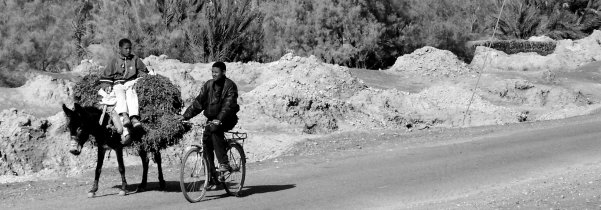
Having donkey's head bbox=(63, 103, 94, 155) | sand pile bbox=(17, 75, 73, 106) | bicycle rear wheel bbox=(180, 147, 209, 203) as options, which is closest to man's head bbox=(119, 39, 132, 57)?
donkey's head bbox=(63, 103, 94, 155)

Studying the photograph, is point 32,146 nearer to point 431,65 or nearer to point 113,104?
point 113,104

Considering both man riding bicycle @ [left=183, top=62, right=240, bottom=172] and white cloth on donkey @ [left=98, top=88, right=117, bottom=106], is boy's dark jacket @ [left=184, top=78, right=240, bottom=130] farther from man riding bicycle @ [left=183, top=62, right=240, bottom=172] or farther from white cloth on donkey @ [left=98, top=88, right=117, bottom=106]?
white cloth on donkey @ [left=98, top=88, right=117, bottom=106]

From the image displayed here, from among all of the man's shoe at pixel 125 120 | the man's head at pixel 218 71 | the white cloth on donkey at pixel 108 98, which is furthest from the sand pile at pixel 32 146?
the man's head at pixel 218 71

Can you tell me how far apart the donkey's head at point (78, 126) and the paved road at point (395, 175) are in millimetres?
1033

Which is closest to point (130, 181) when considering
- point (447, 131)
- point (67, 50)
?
point (447, 131)

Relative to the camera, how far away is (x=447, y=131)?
24531mm

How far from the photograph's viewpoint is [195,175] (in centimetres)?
1290

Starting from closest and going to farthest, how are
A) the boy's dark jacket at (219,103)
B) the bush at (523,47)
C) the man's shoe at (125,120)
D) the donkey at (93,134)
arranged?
the donkey at (93,134) < the boy's dark jacket at (219,103) < the man's shoe at (125,120) < the bush at (523,47)

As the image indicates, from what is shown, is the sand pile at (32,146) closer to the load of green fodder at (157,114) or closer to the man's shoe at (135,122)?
the load of green fodder at (157,114)

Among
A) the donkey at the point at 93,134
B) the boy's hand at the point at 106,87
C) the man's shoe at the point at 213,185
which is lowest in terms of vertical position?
the man's shoe at the point at 213,185

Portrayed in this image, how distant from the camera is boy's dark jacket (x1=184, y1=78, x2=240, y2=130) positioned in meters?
12.7

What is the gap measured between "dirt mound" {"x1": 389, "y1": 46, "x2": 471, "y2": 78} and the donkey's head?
31.7 meters

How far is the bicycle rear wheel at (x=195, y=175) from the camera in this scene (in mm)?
12781

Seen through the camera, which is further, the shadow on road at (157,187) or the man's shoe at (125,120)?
the shadow on road at (157,187)
